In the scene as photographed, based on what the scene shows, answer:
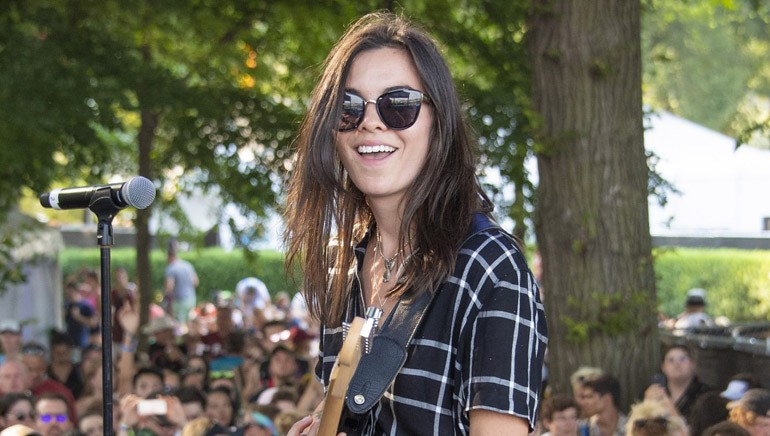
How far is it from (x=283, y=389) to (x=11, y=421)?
6.15 feet

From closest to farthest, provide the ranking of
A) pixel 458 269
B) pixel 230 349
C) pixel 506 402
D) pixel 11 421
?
pixel 506 402
pixel 458 269
pixel 11 421
pixel 230 349

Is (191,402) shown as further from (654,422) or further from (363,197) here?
(363,197)

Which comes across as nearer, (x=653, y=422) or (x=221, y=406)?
(x=653, y=422)

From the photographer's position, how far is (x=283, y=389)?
8.05 metres

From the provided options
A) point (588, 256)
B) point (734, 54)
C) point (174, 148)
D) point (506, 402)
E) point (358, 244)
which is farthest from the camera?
point (734, 54)

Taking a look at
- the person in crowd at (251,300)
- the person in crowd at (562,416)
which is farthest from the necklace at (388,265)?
the person in crowd at (251,300)

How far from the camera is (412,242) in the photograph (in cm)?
212

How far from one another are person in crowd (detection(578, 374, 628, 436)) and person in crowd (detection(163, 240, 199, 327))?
42.7 ft

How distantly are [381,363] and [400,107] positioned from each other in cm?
48

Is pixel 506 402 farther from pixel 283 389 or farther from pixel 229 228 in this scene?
pixel 229 228

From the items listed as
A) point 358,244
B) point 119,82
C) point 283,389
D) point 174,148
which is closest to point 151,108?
point 119,82

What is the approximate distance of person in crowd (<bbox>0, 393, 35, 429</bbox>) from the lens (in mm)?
7371

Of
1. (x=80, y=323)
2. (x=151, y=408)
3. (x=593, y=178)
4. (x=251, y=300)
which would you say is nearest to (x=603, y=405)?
(x=593, y=178)

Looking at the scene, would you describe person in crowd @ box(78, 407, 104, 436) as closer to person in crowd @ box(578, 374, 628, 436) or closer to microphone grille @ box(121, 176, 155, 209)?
person in crowd @ box(578, 374, 628, 436)
